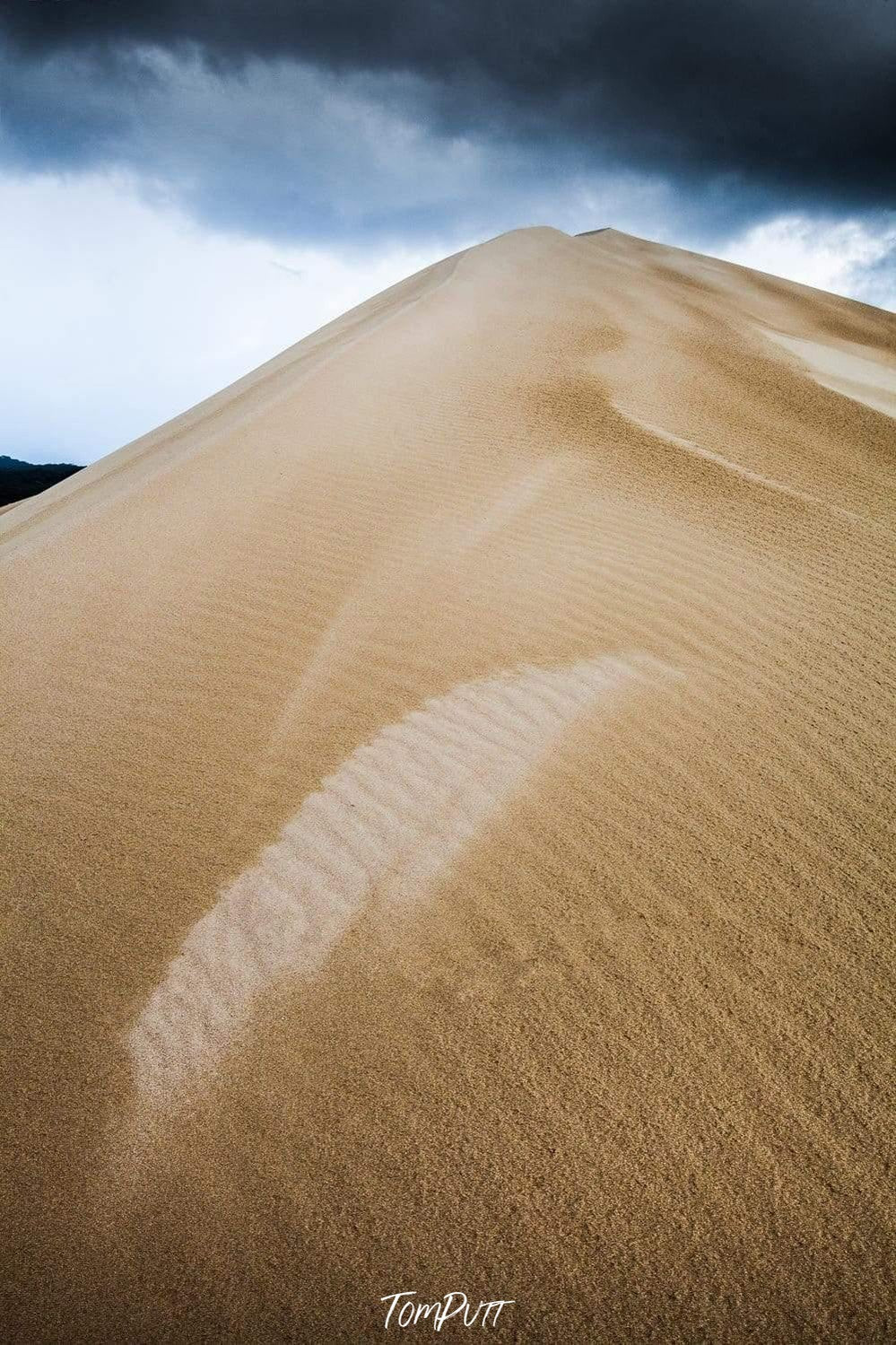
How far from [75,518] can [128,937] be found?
22.4 feet

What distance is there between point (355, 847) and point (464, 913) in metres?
0.71

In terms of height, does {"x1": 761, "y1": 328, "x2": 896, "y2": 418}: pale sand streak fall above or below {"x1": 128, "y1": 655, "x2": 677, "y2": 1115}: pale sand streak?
above

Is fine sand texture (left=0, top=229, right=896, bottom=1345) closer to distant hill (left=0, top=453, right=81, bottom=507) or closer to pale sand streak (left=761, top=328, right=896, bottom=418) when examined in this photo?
pale sand streak (left=761, top=328, right=896, bottom=418)

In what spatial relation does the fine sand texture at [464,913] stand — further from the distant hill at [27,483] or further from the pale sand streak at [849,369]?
the distant hill at [27,483]

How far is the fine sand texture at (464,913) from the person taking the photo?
2344 millimetres

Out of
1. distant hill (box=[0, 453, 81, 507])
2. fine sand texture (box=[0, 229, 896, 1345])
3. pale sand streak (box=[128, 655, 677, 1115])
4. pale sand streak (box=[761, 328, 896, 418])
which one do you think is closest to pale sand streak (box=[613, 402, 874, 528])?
fine sand texture (box=[0, 229, 896, 1345])

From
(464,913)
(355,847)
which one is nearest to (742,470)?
(355,847)

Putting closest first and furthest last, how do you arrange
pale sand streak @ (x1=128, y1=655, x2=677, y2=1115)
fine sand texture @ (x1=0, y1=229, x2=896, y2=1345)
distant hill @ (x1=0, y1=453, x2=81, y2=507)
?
fine sand texture @ (x1=0, y1=229, x2=896, y2=1345), pale sand streak @ (x1=128, y1=655, x2=677, y2=1115), distant hill @ (x1=0, y1=453, x2=81, y2=507)

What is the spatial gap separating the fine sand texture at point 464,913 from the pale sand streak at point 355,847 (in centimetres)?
2

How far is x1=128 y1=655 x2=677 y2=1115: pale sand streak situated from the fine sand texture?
2 cm

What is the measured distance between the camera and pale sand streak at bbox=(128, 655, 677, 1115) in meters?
3.08

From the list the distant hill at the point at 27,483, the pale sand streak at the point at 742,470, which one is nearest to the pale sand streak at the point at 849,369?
the pale sand streak at the point at 742,470

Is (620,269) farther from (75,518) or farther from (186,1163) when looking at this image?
(186,1163)

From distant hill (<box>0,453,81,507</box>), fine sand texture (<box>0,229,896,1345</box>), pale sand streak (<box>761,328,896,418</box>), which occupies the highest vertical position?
distant hill (<box>0,453,81,507</box>)
